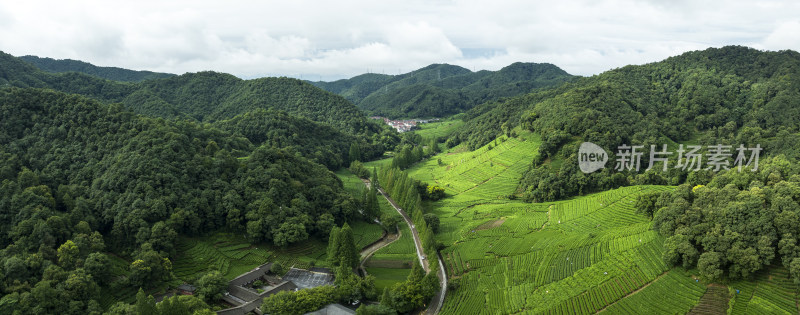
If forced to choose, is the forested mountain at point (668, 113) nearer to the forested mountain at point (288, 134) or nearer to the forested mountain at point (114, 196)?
the forested mountain at point (288, 134)

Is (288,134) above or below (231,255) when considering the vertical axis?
above

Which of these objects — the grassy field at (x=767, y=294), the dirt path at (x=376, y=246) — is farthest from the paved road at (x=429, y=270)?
the grassy field at (x=767, y=294)

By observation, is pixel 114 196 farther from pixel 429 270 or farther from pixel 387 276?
pixel 429 270

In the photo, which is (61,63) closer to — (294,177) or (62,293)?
(294,177)

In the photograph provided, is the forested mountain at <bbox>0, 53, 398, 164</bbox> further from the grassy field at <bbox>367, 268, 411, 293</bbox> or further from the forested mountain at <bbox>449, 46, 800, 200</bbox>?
the grassy field at <bbox>367, 268, 411, 293</bbox>

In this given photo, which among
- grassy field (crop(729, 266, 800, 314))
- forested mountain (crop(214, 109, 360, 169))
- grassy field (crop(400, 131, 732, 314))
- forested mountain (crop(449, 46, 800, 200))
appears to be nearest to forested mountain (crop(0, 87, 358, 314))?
grassy field (crop(400, 131, 732, 314))

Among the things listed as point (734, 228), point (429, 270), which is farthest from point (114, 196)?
point (734, 228)
